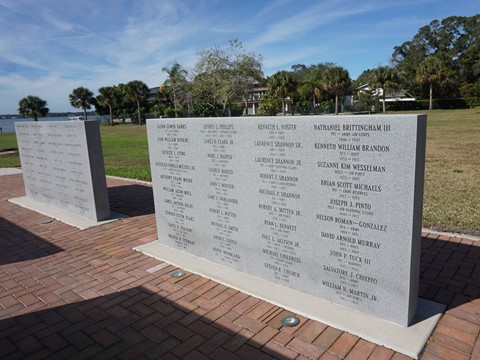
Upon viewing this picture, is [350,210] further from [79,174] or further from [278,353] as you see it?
[79,174]

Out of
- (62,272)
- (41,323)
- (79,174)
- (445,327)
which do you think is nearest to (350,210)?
(445,327)

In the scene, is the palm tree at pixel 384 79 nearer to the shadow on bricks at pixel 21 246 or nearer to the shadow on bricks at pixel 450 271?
the shadow on bricks at pixel 450 271

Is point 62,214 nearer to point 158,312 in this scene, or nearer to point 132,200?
point 132,200

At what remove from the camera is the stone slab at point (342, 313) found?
288cm

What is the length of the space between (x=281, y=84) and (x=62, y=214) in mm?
45923

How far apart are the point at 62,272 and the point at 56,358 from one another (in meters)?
1.76

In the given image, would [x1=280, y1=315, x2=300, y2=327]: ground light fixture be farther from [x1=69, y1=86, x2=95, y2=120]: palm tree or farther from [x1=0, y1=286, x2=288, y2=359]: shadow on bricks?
[x1=69, y1=86, x2=95, y2=120]: palm tree

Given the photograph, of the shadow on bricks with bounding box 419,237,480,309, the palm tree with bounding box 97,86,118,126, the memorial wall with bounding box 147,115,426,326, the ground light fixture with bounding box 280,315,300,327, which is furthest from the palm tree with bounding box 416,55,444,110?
the ground light fixture with bounding box 280,315,300,327

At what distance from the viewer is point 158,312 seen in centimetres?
351

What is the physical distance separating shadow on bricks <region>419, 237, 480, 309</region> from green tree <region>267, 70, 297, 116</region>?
152ft

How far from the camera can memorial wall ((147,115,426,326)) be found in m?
2.83

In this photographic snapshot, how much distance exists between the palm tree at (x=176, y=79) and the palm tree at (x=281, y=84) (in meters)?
11.8

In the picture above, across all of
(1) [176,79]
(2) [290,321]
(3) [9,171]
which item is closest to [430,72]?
(1) [176,79]

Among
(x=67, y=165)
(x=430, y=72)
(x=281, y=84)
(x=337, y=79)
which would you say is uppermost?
(x=430, y=72)
